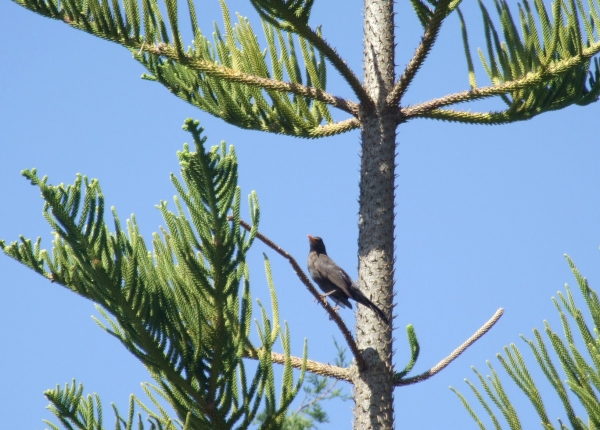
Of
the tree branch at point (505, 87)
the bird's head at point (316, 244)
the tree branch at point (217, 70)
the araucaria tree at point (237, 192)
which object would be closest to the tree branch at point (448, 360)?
the araucaria tree at point (237, 192)

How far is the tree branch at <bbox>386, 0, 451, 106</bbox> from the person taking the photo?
427 cm

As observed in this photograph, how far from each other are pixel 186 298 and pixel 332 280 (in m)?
1.72

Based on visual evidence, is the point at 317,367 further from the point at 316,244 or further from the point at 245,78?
the point at 316,244

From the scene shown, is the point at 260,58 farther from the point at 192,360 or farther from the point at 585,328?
the point at 585,328

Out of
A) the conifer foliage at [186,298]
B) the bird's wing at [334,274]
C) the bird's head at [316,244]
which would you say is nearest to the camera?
the conifer foliage at [186,298]

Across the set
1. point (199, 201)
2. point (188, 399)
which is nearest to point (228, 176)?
point (199, 201)

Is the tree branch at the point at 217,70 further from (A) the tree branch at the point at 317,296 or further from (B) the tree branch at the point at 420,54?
(A) the tree branch at the point at 317,296

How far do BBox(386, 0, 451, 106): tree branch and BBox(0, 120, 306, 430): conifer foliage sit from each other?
1281 mm

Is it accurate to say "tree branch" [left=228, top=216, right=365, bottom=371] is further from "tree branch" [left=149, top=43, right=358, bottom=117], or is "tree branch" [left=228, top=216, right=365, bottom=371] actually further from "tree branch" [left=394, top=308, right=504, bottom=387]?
"tree branch" [left=149, top=43, right=358, bottom=117]

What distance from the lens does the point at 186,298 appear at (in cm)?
398

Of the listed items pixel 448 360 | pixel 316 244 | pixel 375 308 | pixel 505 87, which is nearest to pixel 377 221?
pixel 375 308

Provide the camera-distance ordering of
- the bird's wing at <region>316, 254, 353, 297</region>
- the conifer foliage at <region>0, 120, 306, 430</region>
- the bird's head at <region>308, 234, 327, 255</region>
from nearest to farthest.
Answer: the conifer foliage at <region>0, 120, 306, 430</region> < the bird's wing at <region>316, 254, 353, 297</region> < the bird's head at <region>308, 234, 327, 255</region>

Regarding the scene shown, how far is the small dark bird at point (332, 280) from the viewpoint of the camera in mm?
4425

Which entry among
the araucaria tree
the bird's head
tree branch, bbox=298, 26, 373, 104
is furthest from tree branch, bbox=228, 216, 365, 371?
the bird's head
